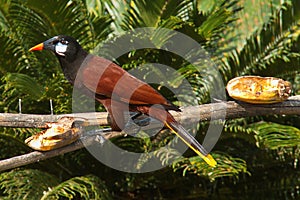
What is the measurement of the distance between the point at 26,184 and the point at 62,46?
2.41ft

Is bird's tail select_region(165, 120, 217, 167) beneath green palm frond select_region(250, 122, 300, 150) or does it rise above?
above

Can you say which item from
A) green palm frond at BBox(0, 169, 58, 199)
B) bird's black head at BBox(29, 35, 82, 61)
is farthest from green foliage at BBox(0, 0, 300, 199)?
bird's black head at BBox(29, 35, 82, 61)

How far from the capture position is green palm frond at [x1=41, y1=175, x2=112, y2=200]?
7.89 feet

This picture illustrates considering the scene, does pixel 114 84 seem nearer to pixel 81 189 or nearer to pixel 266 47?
pixel 81 189

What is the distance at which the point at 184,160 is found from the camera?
2510 mm

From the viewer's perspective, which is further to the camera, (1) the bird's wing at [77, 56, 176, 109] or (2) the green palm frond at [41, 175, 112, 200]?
(2) the green palm frond at [41, 175, 112, 200]

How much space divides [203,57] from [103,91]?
0.89m

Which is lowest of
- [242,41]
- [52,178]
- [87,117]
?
[52,178]

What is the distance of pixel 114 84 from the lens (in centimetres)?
204

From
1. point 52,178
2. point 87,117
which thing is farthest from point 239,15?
point 87,117

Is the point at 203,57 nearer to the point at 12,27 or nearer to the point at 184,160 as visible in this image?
the point at 184,160

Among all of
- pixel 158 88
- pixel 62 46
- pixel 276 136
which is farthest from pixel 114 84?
pixel 276 136

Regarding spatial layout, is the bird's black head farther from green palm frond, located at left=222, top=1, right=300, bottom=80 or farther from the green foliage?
green palm frond, located at left=222, top=1, right=300, bottom=80

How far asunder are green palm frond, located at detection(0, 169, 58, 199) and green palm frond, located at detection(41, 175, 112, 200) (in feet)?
0.20
